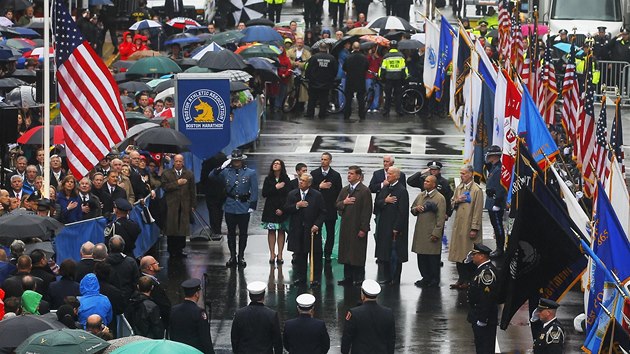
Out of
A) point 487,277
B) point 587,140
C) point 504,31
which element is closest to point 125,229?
point 487,277

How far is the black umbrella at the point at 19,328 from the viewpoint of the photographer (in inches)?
544

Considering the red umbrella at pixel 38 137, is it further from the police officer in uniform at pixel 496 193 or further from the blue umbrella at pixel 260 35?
the blue umbrella at pixel 260 35

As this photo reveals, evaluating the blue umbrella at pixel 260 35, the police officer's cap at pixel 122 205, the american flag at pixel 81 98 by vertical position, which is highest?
the american flag at pixel 81 98

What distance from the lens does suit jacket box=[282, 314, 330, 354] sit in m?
15.9

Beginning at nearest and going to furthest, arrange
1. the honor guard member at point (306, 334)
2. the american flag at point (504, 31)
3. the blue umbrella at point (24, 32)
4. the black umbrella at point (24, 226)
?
the honor guard member at point (306, 334)
the black umbrella at point (24, 226)
the american flag at point (504, 31)
the blue umbrella at point (24, 32)

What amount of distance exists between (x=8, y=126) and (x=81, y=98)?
5.07ft

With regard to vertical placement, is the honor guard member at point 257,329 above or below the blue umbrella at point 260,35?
below

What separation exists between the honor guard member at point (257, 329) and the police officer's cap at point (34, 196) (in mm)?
5391

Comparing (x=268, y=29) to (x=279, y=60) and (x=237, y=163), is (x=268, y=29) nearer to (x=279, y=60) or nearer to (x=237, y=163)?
(x=279, y=60)

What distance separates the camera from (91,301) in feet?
52.2

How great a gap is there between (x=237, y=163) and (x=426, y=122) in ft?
46.2

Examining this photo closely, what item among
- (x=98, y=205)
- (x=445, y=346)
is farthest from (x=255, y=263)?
(x=445, y=346)

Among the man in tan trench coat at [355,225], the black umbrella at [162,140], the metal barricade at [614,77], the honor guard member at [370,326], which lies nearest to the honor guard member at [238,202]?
the black umbrella at [162,140]

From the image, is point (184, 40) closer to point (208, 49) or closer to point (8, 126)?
point (208, 49)
